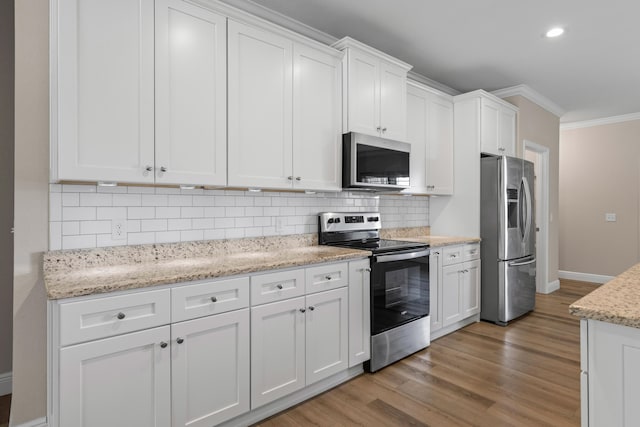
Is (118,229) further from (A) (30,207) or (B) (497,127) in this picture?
(B) (497,127)

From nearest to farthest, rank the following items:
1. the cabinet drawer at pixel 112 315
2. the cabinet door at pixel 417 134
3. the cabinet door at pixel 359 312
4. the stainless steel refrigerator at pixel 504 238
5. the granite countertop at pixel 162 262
A: the cabinet drawer at pixel 112 315, the granite countertop at pixel 162 262, the cabinet door at pixel 359 312, the cabinet door at pixel 417 134, the stainless steel refrigerator at pixel 504 238

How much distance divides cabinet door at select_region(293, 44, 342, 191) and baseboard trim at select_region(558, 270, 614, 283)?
5.38 metres

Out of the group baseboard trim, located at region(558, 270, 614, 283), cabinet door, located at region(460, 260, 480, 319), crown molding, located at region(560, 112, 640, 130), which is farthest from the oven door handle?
crown molding, located at region(560, 112, 640, 130)

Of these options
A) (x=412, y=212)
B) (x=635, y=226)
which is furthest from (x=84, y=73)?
(x=635, y=226)

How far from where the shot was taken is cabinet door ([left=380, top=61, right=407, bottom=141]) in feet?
10.1

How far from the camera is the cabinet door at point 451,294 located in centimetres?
343

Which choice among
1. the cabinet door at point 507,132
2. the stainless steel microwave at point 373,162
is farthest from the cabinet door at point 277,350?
the cabinet door at point 507,132

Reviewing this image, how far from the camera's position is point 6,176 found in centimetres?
235

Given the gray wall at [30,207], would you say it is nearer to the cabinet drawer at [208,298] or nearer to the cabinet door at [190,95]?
the cabinet door at [190,95]

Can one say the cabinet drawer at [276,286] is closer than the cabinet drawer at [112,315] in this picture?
No

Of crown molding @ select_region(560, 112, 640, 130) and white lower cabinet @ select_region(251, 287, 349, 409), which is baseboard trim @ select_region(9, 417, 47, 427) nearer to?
white lower cabinet @ select_region(251, 287, 349, 409)

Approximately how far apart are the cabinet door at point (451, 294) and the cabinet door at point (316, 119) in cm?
148

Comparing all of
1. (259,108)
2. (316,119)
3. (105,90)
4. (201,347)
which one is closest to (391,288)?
(316,119)

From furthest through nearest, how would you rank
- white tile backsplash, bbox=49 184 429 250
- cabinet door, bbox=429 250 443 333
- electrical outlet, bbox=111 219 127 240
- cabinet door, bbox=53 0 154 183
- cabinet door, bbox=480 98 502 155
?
cabinet door, bbox=480 98 502 155
cabinet door, bbox=429 250 443 333
electrical outlet, bbox=111 219 127 240
white tile backsplash, bbox=49 184 429 250
cabinet door, bbox=53 0 154 183
